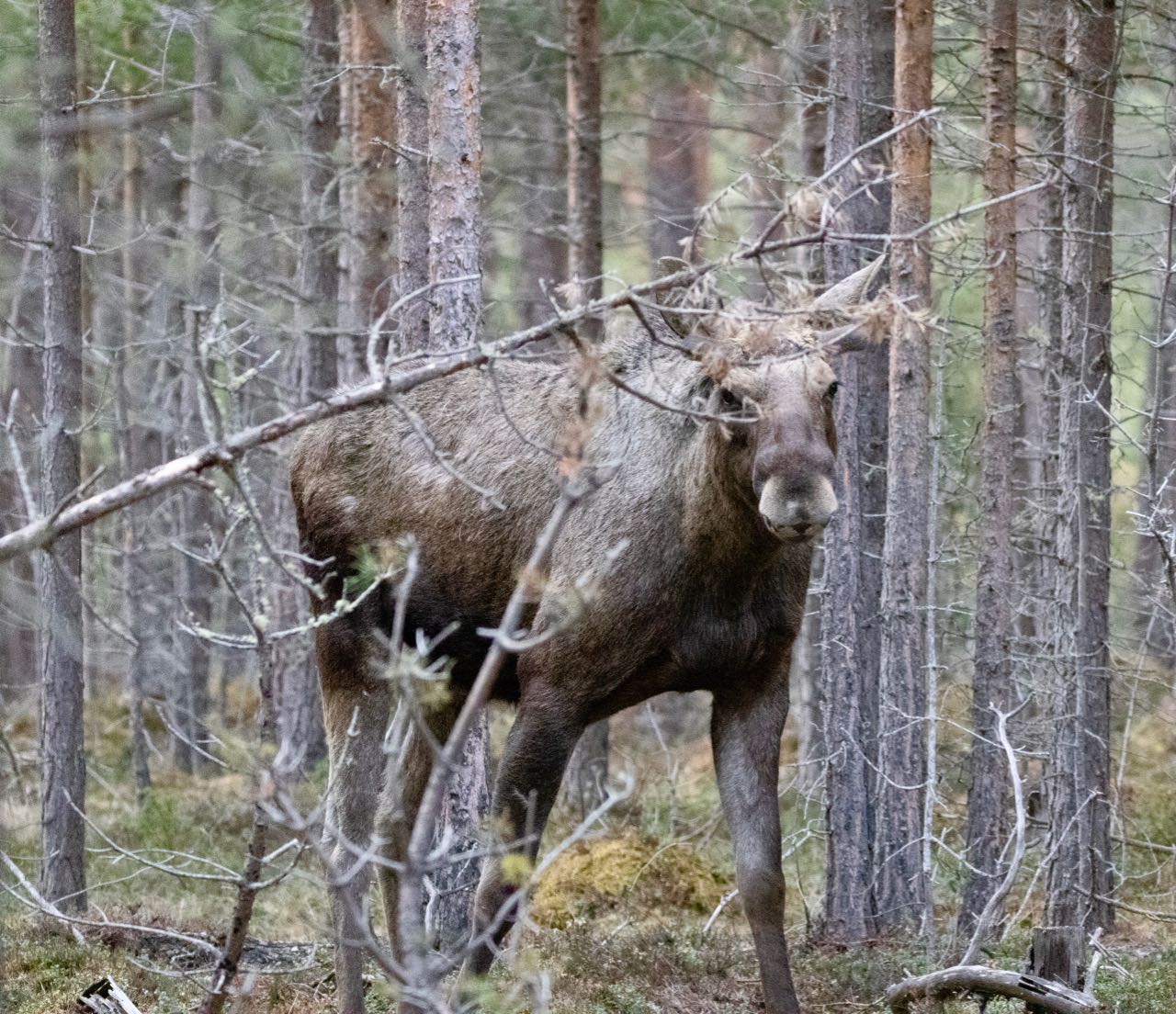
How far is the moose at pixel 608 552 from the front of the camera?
5.63m

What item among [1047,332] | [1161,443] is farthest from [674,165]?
[1161,443]

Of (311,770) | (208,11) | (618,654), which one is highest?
(208,11)

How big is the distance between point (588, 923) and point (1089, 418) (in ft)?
14.5

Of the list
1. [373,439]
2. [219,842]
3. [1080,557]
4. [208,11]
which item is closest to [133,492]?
[373,439]

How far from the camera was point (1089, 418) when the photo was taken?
30.9ft

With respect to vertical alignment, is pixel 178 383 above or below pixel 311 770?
above

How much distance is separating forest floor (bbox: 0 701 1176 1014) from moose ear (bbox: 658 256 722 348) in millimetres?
2062

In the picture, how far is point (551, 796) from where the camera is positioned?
6.27 meters

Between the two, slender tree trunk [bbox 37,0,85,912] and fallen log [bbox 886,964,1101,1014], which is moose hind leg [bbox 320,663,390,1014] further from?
fallen log [bbox 886,964,1101,1014]

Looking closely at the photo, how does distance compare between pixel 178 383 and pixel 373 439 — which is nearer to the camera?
pixel 373 439

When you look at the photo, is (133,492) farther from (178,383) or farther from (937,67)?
(178,383)

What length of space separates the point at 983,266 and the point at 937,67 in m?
5.93

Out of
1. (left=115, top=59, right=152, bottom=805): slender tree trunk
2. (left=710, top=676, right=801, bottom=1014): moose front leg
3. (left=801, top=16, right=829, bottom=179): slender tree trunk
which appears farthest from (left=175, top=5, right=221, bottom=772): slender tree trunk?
(left=710, top=676, right=801, bottom=1014): moose front leg

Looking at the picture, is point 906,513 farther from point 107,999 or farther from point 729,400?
point 107,999
